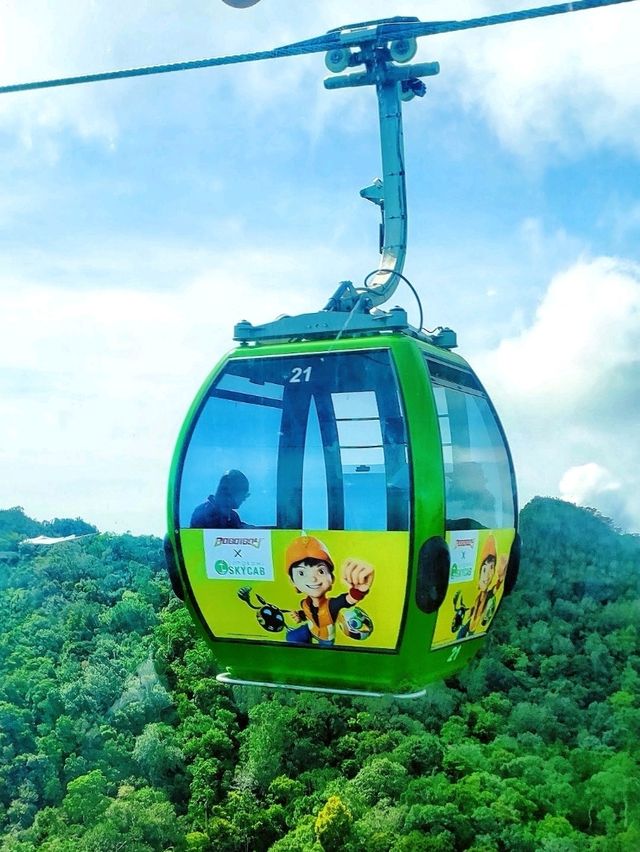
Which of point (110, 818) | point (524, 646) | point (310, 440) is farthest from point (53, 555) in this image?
point (310, 440)

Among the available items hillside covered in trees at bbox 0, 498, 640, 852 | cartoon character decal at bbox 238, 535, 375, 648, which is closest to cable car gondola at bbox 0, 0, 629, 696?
cartoon character decal at bbox 238, 535, 375, 648

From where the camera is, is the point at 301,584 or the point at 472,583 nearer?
the point at 301,584

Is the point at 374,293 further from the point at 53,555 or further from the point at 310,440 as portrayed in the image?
the point at 53,555

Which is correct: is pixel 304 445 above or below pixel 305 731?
above

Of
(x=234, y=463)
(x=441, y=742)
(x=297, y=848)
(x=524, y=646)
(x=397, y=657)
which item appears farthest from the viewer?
(x=524, y=646)

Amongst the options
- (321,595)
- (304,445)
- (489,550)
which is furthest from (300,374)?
(489,550)

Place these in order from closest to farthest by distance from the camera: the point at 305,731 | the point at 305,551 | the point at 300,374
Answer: the point at 305,551, the point at 300,374, the point at 305,731

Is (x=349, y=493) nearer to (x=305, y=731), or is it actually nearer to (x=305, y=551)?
(x=305, y=551)
